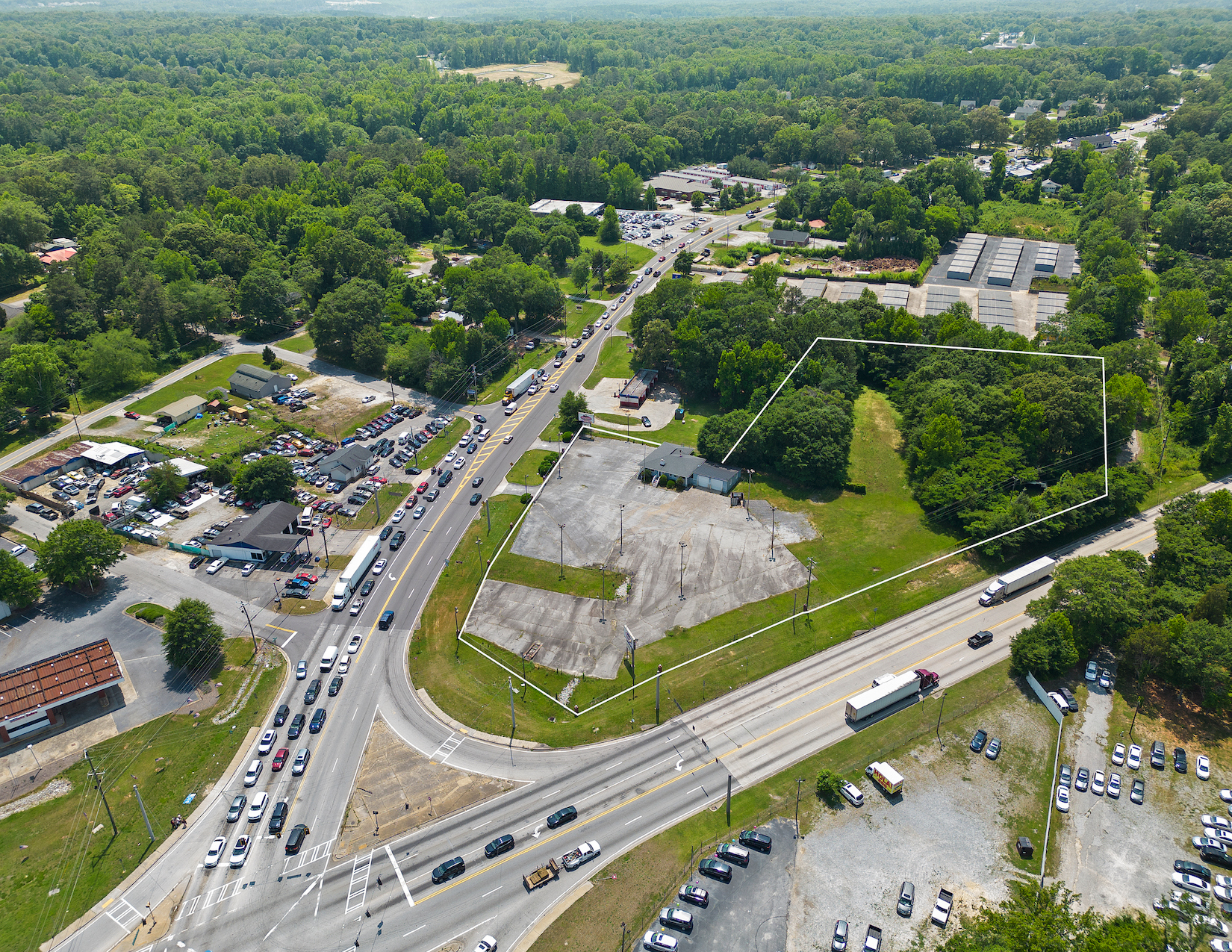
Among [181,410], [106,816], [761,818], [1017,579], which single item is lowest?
[106,816]

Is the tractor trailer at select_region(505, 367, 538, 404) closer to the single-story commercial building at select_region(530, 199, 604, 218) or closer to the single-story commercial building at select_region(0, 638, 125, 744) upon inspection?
the single-story commercial building at select_region(0, 638, 125, 744)

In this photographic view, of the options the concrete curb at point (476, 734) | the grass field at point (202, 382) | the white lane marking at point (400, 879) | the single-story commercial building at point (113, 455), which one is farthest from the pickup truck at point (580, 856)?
the grass field at point (202, 382)

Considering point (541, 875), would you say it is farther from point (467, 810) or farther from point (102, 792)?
point (102, 792)

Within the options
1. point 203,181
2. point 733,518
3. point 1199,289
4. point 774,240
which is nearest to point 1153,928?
point 733,518

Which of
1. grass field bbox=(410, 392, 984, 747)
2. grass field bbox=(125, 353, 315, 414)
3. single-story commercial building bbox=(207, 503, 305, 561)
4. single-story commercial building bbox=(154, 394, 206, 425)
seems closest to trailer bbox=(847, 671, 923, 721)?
grass field bbox=(410, 392, 984, 747)

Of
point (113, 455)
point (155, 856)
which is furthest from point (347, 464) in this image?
point (155, 856)
